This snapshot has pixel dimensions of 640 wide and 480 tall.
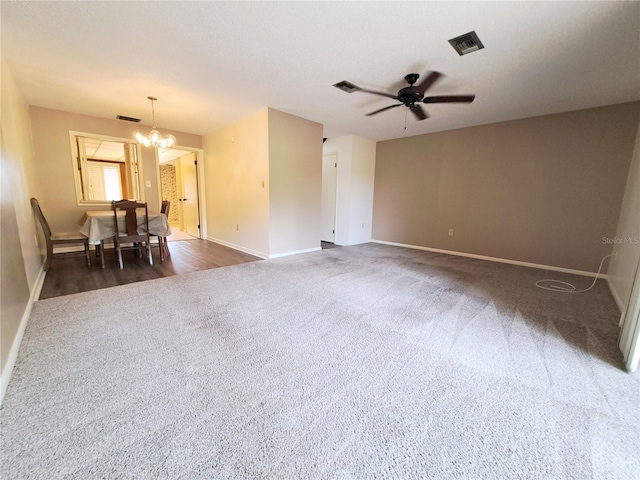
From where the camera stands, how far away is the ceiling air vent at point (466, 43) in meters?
2.11

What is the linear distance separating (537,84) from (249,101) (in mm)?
3676

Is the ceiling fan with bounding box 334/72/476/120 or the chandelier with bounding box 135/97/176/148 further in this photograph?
the chandelier with bounding box 135/97/176/148

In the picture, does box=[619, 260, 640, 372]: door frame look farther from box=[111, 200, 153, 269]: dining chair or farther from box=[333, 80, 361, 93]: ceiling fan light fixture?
box=[111, 200, 153, 269]: dining chair

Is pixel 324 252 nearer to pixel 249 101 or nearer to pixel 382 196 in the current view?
pixel 382 196

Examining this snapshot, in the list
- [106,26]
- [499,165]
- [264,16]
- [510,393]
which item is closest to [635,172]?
[499,165]

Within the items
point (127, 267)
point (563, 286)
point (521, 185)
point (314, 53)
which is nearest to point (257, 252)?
point (127, 267)

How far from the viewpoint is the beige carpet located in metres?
1.01

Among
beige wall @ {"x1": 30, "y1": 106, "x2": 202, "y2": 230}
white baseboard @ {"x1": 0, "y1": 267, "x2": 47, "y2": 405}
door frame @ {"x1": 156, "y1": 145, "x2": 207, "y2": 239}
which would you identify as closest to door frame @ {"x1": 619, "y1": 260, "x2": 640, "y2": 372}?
white baseboard @ {"x1": 0, "y1": 267, "x2": 47, "y2": 405}

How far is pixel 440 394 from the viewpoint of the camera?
1.38 meters

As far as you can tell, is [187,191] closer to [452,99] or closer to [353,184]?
[353,184]

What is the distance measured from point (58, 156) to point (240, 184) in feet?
9.91

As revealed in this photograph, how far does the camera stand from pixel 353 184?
551 centimetres

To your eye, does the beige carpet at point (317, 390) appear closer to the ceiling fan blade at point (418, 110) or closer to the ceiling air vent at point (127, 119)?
the ceiling fan blade at point (418, 110)

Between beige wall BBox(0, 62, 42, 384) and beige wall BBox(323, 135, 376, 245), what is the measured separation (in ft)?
15.6
